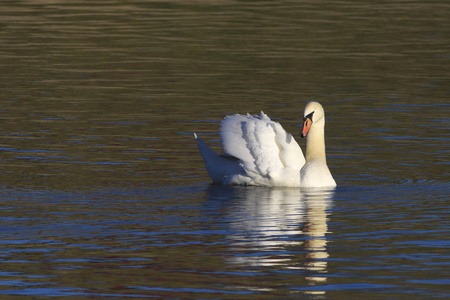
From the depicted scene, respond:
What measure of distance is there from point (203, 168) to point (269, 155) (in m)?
2.19

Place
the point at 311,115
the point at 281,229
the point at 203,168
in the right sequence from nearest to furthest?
the point at 281,229 < the point at 311,115 < the point at 203,168

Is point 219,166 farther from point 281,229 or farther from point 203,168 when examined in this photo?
point 281,229

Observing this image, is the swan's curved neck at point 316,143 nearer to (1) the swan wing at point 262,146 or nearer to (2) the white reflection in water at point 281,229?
(1) the swan wing at point 262,146

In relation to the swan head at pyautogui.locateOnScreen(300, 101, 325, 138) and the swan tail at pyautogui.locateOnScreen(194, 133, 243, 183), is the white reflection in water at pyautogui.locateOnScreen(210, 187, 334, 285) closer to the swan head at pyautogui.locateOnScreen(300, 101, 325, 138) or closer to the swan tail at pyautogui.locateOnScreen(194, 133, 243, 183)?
the swan tail at pyautogui.locateOnScreen(194, 133, 243, 183)

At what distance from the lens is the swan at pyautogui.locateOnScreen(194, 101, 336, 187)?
16.7 meters

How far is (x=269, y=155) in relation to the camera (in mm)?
16641

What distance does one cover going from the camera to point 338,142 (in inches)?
803

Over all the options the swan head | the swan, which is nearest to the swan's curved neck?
the swan

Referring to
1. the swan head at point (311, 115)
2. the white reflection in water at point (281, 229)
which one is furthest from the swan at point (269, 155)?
the white reflection in water at point (281, 229)

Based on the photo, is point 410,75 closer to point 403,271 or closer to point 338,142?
point 338,142

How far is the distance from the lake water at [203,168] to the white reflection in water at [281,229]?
0.11 ft

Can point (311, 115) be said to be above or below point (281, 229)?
above

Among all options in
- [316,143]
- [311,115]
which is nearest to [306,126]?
[311,115]

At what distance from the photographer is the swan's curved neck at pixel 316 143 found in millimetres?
17094
